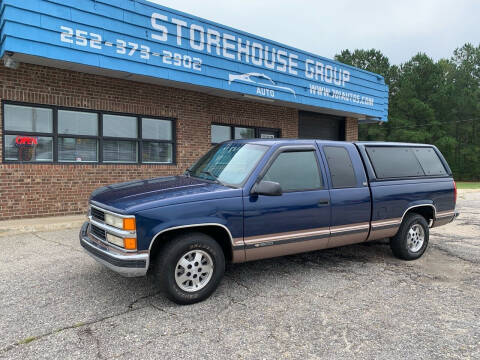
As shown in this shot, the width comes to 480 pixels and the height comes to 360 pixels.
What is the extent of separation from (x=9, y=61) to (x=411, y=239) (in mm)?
7829

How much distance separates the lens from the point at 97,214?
3951 millimetres

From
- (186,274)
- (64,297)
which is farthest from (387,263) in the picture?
(64,297)

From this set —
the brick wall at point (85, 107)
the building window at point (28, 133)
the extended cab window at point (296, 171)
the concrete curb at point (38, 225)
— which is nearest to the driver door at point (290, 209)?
the extended cab window at point (296, 171)

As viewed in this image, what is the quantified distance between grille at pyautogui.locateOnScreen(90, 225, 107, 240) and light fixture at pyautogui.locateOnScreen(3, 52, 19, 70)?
452 cm

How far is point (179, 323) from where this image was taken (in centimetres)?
326

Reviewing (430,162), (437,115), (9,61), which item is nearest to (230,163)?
(430,162)

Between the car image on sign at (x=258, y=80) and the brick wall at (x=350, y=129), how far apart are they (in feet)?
16.0

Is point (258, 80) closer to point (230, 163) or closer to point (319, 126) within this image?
point (319, 126)

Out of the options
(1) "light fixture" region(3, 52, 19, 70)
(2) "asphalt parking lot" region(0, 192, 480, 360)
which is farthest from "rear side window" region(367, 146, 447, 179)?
(1) "light fixture" region(3, 52, 19, 70)

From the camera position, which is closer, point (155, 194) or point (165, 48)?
point (155, 194)

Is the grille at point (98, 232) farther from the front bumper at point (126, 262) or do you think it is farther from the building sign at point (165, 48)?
the building sign at point (165, 48)

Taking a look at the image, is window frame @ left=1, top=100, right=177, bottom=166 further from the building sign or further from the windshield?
the windshield

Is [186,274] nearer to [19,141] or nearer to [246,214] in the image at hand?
[246,214]

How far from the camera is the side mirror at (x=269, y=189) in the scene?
3.80 metres
